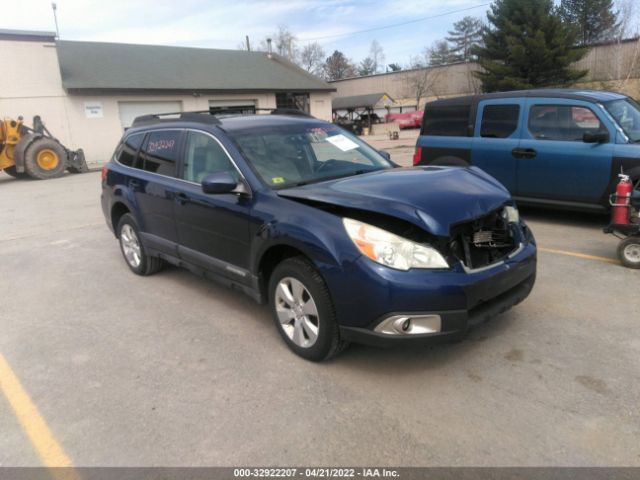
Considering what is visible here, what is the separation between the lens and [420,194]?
3357mm

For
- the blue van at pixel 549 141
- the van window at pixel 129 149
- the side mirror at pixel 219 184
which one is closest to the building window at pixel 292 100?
the blue van at pixel 549 141

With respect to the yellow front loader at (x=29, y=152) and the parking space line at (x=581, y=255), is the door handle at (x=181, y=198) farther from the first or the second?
the yellow front loader at (x=29, y=152)

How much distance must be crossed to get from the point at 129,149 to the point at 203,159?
Result: 177 centimetres

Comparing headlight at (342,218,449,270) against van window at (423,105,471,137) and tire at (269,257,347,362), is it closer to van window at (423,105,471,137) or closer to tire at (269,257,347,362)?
tire at (269,257,347,362)

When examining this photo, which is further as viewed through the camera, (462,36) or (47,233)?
(462,36)

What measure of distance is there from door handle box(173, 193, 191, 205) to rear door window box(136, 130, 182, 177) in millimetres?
275

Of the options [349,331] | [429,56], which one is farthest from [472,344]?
[429,56]

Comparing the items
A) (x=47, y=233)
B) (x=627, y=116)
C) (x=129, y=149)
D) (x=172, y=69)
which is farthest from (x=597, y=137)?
(x=172, y=69)

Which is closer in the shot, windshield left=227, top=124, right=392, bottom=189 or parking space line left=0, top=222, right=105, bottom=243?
windshield left=227, top=124, right=392, bottom=189

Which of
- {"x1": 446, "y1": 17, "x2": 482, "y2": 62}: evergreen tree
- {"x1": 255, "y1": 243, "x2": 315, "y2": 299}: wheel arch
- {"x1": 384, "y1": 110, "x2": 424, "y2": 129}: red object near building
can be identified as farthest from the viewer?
{"x1": 446, "y1": 17, "x2": 482, "y2": 62}: evergreen tree

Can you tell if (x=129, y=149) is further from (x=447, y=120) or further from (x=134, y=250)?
(x=447, y=120)

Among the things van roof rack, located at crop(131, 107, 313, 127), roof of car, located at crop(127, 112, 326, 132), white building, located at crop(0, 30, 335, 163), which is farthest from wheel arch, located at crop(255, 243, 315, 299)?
white building, located at crop(0, 30, 335, 163)

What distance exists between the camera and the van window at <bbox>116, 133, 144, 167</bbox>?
5547mm

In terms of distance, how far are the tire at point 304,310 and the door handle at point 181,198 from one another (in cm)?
130
